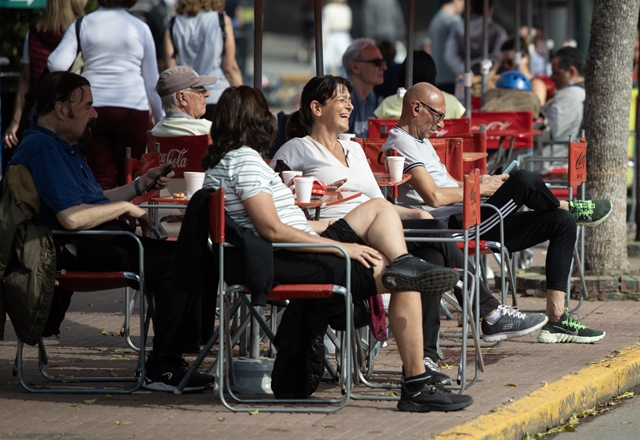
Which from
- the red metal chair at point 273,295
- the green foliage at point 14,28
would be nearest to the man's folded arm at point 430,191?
the red metal chair at point 273,295

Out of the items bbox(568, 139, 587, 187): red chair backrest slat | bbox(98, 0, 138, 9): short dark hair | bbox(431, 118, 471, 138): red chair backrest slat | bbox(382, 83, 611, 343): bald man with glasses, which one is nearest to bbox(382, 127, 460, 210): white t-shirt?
bbox(382, 83, 611, 343): bald man with glasses

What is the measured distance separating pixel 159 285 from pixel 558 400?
1.96 metres

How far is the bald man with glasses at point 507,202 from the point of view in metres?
6.61

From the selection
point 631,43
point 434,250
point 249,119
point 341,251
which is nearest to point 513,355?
point 434,250

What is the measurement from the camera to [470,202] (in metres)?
5.23

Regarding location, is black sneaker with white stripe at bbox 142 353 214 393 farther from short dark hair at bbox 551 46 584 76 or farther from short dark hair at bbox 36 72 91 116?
short dark hair at bbox 551 46 584 76

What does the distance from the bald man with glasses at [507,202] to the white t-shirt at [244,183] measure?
62.5 inches

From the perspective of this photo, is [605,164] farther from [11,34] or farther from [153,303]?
[11,34]

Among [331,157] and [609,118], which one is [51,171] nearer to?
[331,157]

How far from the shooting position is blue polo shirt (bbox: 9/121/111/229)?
5.41 meters

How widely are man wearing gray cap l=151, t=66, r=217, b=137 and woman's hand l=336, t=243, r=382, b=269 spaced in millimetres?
2255

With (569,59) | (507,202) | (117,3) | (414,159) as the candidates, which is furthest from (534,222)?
(569,59)

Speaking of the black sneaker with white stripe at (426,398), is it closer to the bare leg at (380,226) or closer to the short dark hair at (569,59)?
the bare leg at (380,226)

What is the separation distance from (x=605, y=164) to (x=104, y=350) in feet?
13.1
